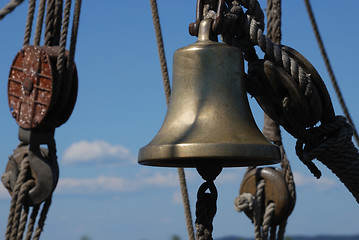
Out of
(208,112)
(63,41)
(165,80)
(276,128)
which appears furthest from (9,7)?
(276,128)

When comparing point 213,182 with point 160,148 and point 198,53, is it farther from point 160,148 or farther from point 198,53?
point 198,53

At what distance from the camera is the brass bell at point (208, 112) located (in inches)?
50.9

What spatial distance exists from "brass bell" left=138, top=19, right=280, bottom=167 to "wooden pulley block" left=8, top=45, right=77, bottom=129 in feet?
3.21

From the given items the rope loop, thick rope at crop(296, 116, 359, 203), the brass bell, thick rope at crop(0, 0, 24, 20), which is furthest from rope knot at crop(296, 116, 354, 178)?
thick rope at crop(0, 0, 24, 20)

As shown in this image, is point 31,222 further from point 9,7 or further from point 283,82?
point 283,82

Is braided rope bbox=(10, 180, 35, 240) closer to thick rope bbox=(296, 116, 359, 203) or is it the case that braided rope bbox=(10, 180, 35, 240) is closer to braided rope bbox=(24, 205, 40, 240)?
braided rope bbox=(24, 205, 40, 240)

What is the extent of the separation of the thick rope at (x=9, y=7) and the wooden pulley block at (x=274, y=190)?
128 cm

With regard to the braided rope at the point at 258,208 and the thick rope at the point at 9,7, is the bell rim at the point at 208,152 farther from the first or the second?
the braided rope at the point at 258,208

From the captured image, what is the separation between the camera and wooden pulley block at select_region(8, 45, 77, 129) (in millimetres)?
2348

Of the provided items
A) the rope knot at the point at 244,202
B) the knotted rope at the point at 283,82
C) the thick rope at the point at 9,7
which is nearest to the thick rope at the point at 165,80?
the rope knot at the point at 244,202

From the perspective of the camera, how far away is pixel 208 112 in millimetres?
1358

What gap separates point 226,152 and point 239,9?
37cm

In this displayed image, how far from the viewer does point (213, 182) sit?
1366 mm

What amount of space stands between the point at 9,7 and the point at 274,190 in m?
1.32
